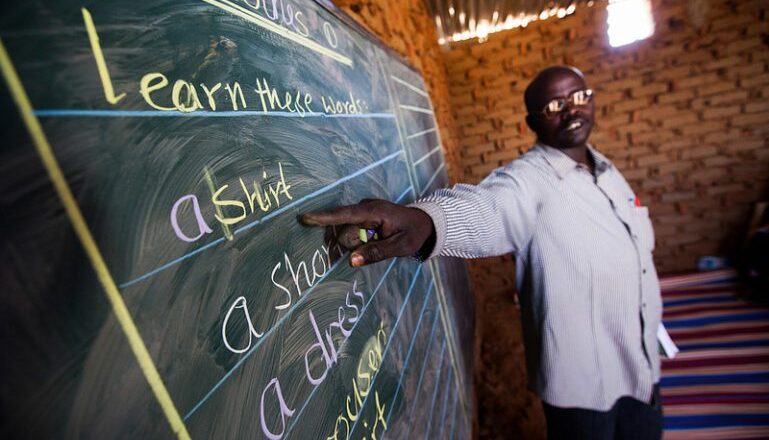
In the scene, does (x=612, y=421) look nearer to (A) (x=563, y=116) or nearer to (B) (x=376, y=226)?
(A) (x=563, y=116)

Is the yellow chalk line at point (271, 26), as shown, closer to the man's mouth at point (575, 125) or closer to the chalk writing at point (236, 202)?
the chalk writing at point (236, 202)

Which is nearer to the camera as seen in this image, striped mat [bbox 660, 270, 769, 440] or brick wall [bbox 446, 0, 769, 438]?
striped mat [bbox 660, 270, 769, 440]

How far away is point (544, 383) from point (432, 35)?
12.0 feet

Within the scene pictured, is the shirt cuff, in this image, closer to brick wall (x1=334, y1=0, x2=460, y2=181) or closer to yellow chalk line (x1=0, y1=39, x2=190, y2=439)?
yellow chalk line (x1=0, y1=39, x2=190, y2=439)

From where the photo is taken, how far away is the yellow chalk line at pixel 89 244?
292mm

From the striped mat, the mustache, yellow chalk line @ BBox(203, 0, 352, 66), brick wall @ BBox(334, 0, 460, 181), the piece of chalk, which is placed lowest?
the striped mat

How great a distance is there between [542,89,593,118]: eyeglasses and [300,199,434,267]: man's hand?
1158 mm

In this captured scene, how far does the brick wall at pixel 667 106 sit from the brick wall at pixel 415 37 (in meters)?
0.61

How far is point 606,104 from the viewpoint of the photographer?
411cm

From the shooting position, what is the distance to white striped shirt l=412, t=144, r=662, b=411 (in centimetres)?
137

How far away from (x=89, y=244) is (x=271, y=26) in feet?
1.82

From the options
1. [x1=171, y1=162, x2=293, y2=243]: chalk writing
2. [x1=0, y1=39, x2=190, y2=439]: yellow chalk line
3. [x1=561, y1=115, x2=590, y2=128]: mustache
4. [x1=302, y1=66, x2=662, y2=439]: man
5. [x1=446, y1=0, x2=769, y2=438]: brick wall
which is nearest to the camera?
[x1=0, y1=39, x2=190, y2=439]: yellow chalk line

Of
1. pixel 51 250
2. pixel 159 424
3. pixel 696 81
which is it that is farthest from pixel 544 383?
pixel 696 81

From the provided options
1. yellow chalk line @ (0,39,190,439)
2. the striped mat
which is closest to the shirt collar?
yellow chalk line @ (0,39,190,439)
